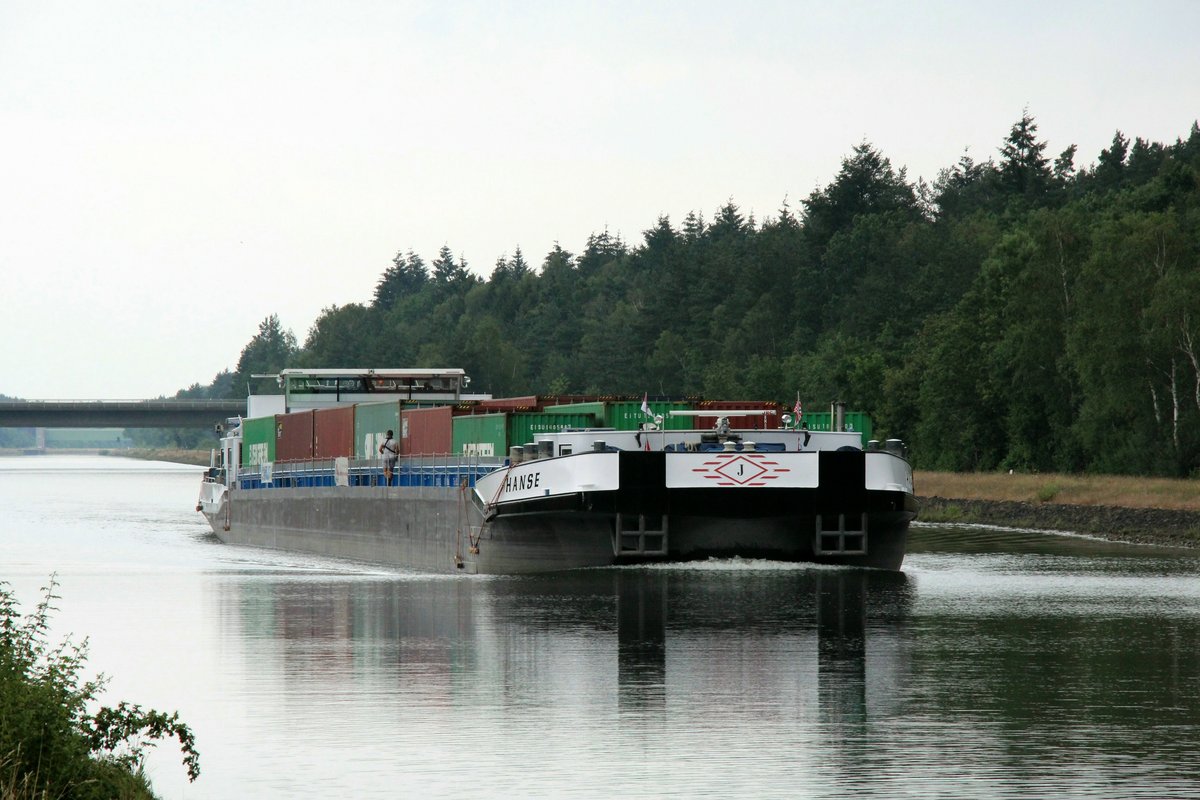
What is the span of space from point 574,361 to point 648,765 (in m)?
169

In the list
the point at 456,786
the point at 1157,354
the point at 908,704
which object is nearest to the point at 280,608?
the point at 908,704

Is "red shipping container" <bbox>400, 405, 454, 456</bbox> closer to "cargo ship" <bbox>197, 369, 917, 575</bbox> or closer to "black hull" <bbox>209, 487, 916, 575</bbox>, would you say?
"cargo ship" <bbox>197, 369, 917, 575</bbox>

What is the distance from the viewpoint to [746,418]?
41.9 m

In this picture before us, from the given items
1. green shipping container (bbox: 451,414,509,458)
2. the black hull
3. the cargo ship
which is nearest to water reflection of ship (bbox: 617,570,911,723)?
the black hull

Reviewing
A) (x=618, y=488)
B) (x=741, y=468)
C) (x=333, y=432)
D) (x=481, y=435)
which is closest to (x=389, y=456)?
(x=481, y=435)

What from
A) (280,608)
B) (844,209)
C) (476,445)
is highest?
(844,209)

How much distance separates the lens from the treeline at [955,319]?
243ft

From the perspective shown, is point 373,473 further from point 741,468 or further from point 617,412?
point 741,468

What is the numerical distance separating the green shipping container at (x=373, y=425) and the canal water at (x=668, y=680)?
36.7 ft

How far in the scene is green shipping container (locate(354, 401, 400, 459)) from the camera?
47562mm

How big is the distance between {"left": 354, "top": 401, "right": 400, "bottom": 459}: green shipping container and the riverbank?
72.3 feet

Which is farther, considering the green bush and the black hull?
the black hull

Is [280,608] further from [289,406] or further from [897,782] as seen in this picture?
[289,406]

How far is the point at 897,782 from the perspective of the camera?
1296 cm
